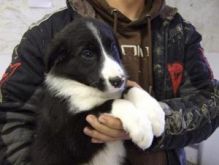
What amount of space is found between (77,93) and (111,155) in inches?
8.3

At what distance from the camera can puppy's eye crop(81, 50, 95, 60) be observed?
1188 millimetres

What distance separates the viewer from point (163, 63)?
1408 mm

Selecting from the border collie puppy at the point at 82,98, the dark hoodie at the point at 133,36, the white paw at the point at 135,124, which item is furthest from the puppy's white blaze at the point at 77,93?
the dark hoodie at the point at 133,36

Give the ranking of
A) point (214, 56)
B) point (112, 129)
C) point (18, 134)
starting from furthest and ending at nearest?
point (214, 56) → point (18, 134) → point (112, 129)

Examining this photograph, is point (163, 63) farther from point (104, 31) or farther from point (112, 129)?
point (112, 129)

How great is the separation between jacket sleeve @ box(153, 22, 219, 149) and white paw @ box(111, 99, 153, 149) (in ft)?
0.61

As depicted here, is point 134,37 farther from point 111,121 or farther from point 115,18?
point 111,121

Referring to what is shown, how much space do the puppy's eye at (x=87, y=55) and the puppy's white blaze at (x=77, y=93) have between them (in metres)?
0.09

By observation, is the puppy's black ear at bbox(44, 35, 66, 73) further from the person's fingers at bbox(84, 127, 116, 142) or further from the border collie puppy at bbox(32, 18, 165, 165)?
the person's fingers at bbox(84, 127, 116, 142)

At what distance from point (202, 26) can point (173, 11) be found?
5.10ft

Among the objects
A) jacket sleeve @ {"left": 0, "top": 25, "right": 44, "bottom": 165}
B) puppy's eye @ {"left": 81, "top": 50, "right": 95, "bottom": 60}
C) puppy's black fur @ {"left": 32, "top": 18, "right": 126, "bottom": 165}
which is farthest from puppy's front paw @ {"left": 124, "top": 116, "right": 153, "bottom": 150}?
jacket sleeve @ {"left": 0, "top": 25, "right": 44, "bottom": 165}

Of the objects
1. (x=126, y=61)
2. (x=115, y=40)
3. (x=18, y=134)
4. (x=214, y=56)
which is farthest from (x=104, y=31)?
(x=214, y=56)

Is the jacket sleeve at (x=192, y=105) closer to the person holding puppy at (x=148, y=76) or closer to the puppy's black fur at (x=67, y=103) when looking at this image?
the person holding puppy at (x=148, y=76)

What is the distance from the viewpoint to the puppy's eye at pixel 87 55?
1.19 meters
